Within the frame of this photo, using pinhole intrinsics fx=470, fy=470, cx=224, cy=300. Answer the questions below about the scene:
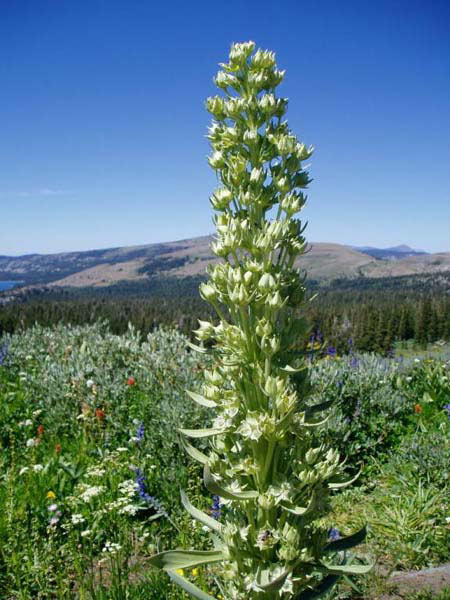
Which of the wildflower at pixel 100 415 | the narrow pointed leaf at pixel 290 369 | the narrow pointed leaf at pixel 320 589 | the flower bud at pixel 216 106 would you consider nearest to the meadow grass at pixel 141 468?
the wildflower at pixel 100 415

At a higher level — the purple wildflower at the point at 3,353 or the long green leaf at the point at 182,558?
the long green leaf at the point at 182,558

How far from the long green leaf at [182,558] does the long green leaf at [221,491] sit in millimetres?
376

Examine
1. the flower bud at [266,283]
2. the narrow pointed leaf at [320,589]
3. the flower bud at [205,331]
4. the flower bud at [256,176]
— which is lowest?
the narrow pointed leaf at [320,589]

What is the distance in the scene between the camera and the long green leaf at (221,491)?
210cm

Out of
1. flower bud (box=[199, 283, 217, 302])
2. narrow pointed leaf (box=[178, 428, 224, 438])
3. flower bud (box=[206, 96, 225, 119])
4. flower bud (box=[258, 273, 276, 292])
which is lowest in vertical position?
narrow pointed leaf (box=[178, 428, 224, 438])

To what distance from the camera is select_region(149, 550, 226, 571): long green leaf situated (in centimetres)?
229

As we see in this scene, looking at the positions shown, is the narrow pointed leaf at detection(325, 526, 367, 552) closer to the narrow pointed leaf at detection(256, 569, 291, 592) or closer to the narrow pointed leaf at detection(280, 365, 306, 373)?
the narrow pointed leaf at detection(256, 569, 291, 592)

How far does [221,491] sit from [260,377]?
0.57 meters

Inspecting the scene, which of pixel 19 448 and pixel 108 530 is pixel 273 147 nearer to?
pixel 108 530

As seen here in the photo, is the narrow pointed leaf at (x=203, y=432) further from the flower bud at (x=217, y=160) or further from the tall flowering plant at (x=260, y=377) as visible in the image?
the flower bud at (x=217, y=160)

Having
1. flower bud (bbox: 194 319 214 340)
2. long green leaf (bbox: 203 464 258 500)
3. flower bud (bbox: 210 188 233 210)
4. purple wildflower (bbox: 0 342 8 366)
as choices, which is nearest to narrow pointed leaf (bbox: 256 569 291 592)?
long green leaf (bbox: 203 464 258 500)

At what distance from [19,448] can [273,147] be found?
240 inches

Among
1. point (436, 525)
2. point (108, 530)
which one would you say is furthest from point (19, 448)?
point (436, 525)

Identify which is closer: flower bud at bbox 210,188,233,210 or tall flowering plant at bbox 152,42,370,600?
tall flowering plant at bbox 152,42,370,600
